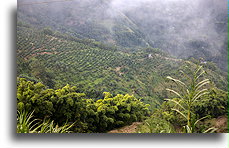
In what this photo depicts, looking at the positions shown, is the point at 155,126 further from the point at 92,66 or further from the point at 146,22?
the point at 146,22

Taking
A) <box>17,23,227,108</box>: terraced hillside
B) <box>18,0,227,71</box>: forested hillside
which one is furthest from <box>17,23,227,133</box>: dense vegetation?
<box>18,0,227,71</box>: forested hillside

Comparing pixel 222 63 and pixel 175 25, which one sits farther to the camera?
pixel 175 25

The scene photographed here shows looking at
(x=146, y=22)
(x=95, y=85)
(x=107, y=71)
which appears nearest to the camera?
(x=95, y=85)

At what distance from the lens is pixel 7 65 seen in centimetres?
304

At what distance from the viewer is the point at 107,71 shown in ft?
10.2

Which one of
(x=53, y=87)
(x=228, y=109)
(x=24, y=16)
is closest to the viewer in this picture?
(x=228, y=109)

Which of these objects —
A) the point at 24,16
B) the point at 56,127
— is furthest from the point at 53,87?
the point at 24,16

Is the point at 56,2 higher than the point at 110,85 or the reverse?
higher

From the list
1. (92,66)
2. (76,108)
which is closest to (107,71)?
(92,66)

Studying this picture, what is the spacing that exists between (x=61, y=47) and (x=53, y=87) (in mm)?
724

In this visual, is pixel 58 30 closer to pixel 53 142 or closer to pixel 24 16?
pixel 24 16

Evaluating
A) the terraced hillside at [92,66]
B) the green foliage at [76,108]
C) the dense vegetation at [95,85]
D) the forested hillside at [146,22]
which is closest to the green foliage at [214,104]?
the dense vegetation at [95,85]

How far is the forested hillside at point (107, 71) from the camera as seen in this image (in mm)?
2697

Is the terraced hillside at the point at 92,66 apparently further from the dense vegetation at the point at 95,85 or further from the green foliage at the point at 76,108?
the green foliage at the point at 76,108
